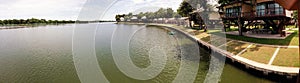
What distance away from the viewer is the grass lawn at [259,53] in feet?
63.3

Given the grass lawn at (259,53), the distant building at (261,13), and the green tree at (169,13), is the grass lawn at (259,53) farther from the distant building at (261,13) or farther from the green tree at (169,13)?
the green tree at (169,13)

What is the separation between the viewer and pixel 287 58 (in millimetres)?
18406

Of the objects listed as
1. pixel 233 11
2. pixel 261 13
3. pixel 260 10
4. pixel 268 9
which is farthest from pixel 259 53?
pixel 233 11

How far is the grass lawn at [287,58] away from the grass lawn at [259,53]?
0.66 metres

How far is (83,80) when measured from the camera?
19.4 metres

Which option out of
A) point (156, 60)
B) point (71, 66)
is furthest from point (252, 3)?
point (71, 66)

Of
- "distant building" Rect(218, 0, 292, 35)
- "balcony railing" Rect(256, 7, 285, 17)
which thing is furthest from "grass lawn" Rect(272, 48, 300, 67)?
"balcony railing" Rect(256, 7, 285, 17)

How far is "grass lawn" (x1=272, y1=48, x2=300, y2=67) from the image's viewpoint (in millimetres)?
17323

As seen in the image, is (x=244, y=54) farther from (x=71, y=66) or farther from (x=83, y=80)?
(x=71, y=66)

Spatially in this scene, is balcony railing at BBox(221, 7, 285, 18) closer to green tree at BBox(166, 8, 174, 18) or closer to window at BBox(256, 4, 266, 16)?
window at BBox(256, 4, 266, 16)

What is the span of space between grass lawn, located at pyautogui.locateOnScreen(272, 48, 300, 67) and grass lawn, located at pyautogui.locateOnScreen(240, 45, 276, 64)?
2.17ft

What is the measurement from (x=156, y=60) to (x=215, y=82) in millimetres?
8701

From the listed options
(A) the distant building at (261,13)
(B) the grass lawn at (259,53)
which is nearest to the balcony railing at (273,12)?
(A) the distant building at (261,13)

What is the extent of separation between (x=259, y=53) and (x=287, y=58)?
8.88ft
